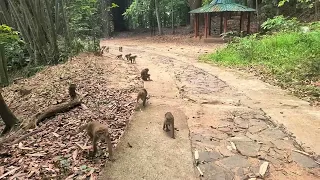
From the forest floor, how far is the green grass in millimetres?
790

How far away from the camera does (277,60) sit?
11.4 m

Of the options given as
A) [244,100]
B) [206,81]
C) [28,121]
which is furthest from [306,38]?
[28,121]

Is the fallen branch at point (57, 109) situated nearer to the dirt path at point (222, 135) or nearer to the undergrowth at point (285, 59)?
the dirt path at point (222, 135)

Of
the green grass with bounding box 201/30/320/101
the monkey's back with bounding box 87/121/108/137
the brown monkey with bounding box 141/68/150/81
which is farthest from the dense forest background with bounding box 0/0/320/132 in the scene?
the monkey's back with bounding box 87/121/108/137

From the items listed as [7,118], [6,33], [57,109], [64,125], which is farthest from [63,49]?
[64,125]

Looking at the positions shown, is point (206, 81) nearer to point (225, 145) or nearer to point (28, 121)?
point (225, 145)

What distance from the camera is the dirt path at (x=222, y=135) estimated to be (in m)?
4.11

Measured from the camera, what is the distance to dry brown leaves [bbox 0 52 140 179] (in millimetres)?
4000

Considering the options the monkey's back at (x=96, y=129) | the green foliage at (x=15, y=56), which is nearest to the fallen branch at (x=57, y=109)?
the monkey's back at (x=96, y=129)

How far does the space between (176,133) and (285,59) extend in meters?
7.53

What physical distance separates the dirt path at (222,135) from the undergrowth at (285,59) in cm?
92

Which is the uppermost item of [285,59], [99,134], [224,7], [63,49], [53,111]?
[224,7]

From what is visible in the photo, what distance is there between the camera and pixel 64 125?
561 cm

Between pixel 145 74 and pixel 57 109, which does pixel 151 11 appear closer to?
pixel 145 74
